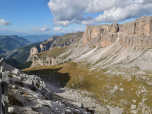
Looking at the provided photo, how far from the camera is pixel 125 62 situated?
109 metres

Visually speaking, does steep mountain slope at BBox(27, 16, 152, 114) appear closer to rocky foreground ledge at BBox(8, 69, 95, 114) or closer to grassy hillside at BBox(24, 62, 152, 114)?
grassy hillside at BBox(24, 62, 152, 114)

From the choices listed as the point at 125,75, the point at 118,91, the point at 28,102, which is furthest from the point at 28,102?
the point at 125,75

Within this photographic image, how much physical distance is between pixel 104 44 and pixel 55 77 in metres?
115

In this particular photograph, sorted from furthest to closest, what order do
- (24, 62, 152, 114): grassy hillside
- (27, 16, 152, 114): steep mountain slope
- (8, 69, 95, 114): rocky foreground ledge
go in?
1. (27, 16, 152, 114): steep mountain slope
2. (24, 62, 152, 114): grassy hillside
3. (8, 69, 95, 114): rocky foreground ledge

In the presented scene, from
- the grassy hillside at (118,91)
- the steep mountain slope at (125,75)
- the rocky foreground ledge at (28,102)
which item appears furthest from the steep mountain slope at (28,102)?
the steep mountain slope at (125,75)

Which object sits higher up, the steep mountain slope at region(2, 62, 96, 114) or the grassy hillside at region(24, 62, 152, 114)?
the steep mountain slope at region(2, 62, 96, 114)

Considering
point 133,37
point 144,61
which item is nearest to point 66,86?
point 144,61

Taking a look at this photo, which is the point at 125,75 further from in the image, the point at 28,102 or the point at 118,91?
the point at 28,102

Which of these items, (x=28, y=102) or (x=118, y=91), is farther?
(x=118, y=91)

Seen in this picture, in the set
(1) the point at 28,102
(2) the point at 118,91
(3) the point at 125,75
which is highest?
(1) the point at 28,102

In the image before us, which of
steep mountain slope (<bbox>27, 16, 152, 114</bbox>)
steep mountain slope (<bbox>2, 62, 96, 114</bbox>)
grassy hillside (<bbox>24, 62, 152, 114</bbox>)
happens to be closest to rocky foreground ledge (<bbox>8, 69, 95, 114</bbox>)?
steep mountain slope (<bbox>2, 62, 96, 114</bbox>)

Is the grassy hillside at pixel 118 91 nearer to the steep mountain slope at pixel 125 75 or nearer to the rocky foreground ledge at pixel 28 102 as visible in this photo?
the steep mountain slope at pixel 125 75

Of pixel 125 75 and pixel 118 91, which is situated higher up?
pixel 125 75

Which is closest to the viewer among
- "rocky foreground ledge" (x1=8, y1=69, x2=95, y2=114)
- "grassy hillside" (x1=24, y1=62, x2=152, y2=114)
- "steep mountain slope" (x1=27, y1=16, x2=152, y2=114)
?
"rocky foreground ledge" (x1=8, y1=69, x2=95, y2=114)
